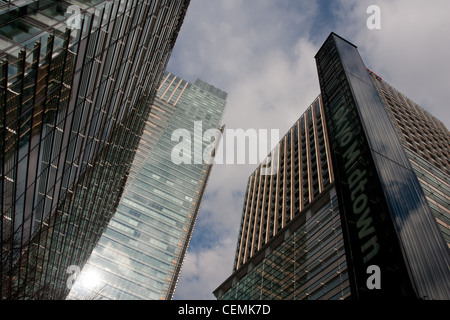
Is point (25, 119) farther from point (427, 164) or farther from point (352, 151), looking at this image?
point (427, 164)

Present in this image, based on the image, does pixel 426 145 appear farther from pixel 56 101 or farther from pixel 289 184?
pixel 56 101

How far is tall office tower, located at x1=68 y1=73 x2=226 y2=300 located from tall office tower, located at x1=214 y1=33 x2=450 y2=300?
108 ft

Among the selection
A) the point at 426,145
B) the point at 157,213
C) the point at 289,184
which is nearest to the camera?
the point at 426,145

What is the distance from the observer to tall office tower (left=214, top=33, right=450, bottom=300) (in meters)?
14.9

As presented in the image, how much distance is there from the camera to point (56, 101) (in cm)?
1438

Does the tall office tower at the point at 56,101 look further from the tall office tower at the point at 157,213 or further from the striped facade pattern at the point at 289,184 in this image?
the tall office tower at the point at 157,213

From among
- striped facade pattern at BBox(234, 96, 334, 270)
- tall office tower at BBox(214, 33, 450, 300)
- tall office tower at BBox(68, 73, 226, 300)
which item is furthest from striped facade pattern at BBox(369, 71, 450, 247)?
tall office tower at BBox(68, 73, 226, 300)

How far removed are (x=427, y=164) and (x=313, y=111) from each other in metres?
26.0

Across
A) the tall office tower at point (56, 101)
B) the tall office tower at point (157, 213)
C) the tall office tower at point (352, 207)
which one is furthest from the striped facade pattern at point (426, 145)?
the tall office tower at point (157, 213)

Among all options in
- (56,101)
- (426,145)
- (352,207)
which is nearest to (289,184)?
(426,145)

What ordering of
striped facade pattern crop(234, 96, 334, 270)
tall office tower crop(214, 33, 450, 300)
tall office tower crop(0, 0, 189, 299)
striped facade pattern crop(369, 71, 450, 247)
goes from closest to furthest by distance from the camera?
1. tall office tower crop(0, 0, 189, 299)
2. tall office tower crop(214, 33, 450, 300)
3. striped facade pattern crop(369, 71, 450, 247)
4. striped facade pattern crop(234, 96, 334, 270)

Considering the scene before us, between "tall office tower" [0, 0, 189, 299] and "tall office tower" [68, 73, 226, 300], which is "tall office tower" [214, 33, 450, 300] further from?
"tall office tower" [68, 73, 226, 300]

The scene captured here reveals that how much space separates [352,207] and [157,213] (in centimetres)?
8512

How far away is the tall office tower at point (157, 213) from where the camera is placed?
264ft
